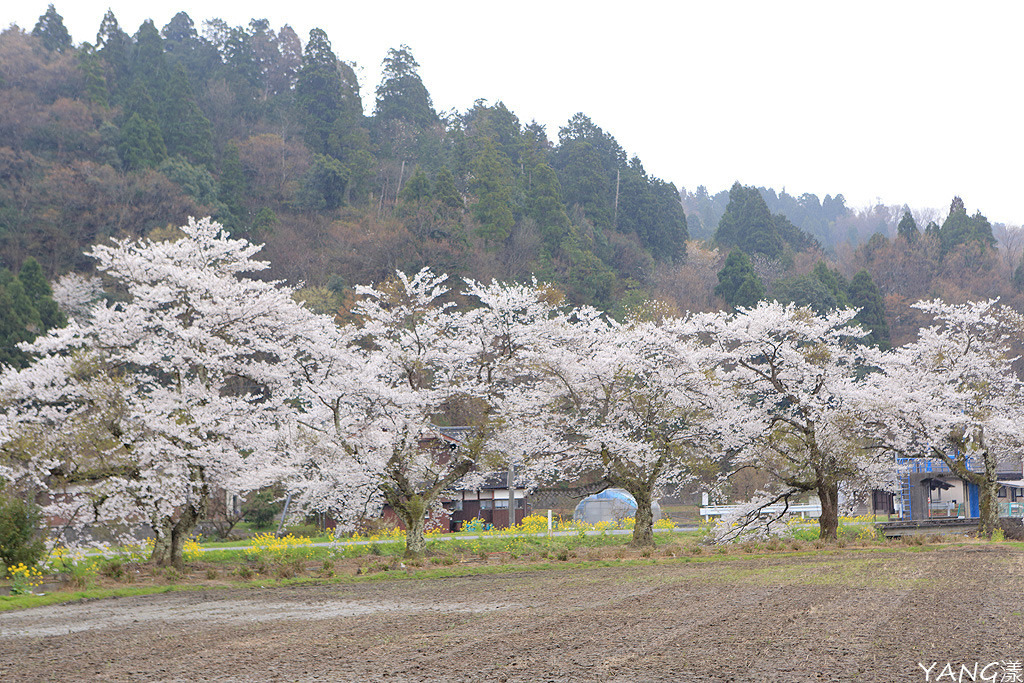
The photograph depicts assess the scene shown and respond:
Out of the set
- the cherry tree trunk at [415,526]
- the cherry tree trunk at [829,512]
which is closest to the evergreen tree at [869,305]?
the cherry tree trunk at [829,512]

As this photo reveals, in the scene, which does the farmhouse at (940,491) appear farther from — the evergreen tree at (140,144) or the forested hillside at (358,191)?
the evergreen tree at (140,144)

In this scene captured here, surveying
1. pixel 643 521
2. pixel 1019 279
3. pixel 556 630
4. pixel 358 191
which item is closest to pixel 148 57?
pixel 358 191

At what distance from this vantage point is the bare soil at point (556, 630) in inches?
318

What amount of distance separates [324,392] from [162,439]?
163 inches

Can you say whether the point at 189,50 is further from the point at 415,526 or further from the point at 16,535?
the point at 16,535

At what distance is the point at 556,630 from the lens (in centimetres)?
1023

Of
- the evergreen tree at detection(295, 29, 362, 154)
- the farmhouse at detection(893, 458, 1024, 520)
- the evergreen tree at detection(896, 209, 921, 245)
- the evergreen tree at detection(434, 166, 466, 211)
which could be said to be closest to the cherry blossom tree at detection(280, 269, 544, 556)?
the farmhouse at detection(893, 458, 1024, 520)

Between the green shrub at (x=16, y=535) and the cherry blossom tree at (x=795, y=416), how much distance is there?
54.4 ft

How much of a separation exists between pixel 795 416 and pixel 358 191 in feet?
146

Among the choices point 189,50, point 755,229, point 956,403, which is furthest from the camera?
point 189,50

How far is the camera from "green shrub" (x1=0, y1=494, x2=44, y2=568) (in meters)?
16.1

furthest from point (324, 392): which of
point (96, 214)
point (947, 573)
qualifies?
point (96, 214)

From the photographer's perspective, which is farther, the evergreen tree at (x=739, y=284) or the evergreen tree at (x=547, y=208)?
the evergreen tree at (x=547, y=208)

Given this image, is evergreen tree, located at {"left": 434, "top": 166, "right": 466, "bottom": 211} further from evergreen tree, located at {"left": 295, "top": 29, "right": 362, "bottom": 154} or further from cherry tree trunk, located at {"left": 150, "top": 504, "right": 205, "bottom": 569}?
cherry tree trunk, located at {"left": 150, "top": 504, "right": 205, "bottom": 569}
